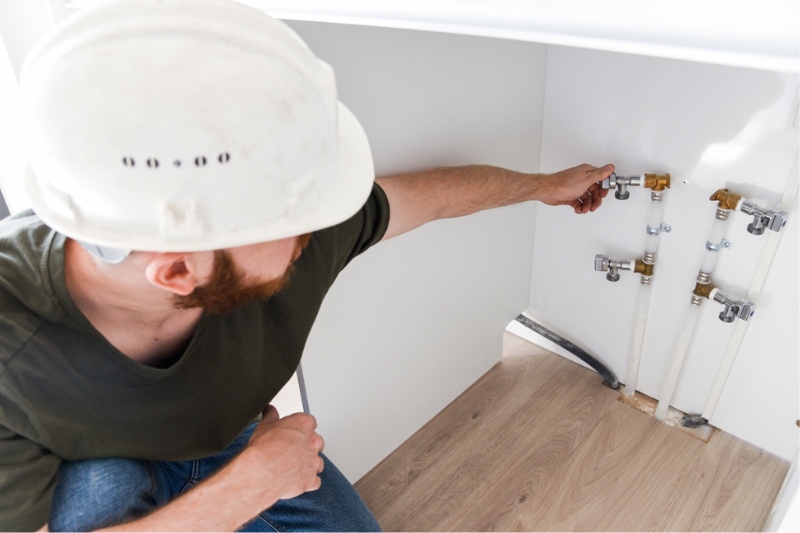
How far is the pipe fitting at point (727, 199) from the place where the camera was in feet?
3.24

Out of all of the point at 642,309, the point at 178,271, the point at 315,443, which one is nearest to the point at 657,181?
the point at 642,309

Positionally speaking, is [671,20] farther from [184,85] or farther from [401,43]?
[401,43]

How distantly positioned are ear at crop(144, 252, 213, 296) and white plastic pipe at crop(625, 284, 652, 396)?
3.07ft

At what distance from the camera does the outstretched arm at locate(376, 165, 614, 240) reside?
89 cm

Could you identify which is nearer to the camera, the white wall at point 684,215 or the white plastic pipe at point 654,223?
the white wall at point 684,215

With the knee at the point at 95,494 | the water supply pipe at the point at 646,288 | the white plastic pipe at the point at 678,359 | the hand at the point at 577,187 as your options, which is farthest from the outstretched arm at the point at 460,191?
the knee at the point at 95,494

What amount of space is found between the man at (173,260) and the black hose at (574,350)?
673 mm

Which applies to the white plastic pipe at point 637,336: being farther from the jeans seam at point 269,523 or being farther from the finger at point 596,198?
the jeans seam at point 269,523

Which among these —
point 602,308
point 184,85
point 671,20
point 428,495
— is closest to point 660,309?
point 602,308

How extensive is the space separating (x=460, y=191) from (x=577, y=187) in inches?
10.4

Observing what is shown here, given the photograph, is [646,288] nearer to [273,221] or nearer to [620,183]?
[620,183]

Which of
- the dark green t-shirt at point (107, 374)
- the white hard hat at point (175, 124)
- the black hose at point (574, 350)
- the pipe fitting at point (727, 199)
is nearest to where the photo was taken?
the white hard hat at point (175, 124)

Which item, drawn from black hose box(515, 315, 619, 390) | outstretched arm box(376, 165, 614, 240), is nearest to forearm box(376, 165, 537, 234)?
outstretched arm box(376, 165, 614, 240)

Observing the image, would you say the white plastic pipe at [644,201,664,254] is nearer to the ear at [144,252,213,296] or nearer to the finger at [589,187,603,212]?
the finger at [589,187,603,212]
